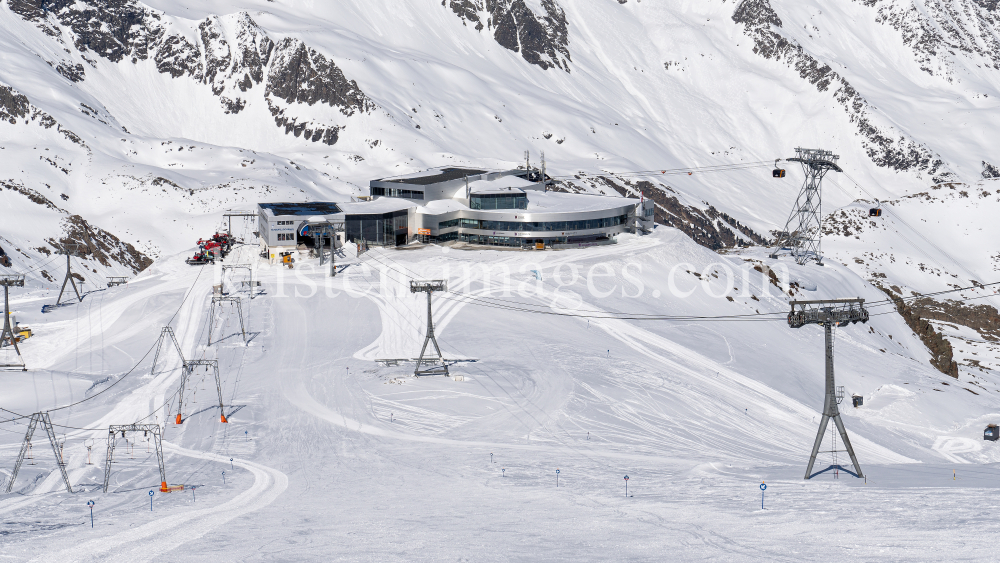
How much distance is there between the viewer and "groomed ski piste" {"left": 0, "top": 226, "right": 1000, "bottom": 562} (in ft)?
89.9

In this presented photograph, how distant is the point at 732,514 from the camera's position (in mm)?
29656

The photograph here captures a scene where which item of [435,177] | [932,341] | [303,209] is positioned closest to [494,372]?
[303,209]

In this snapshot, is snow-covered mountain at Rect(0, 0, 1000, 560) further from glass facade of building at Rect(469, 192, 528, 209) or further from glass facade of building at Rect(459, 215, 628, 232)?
glass facade of building at Rect(469, 192, 528, 209)

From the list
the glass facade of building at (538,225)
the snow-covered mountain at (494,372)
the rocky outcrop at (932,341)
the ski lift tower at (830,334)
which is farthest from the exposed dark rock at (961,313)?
the ski lift tower at (830,334)

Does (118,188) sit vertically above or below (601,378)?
above

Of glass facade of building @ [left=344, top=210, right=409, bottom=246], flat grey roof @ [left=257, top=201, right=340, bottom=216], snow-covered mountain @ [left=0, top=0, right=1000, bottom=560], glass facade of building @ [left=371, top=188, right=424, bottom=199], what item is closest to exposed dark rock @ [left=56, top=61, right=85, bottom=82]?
snow-covered mountain @ [left=0, top=0, right=1000, bottom=560]

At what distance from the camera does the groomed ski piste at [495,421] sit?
27.4 m

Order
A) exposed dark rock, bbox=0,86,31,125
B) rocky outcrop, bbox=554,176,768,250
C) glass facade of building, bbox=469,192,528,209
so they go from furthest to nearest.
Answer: rocky outcrop, bbox=554,176,768,250 → exposed dark rock, bbox=0,86,31,125 → glass facade of building, bbox=469,192,528,209

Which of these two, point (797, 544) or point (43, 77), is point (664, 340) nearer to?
point (797, 544)

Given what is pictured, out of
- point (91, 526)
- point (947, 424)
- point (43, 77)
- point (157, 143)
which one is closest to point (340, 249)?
point (947, 424)

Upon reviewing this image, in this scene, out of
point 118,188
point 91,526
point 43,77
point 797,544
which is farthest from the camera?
point 43,77

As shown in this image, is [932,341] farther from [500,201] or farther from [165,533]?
[165,533]

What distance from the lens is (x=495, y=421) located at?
47.8 meters

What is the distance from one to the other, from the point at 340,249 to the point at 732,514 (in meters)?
65.9
